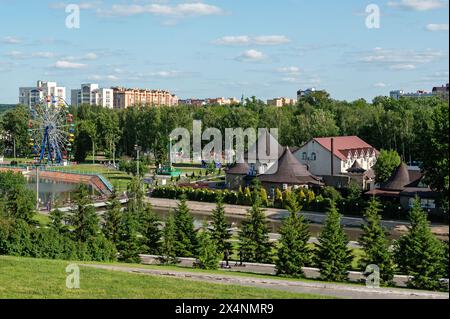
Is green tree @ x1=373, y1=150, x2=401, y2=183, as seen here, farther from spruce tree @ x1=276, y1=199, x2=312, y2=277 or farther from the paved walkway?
spruce tree @ x1=276, y1=199, x2=312, y2=277

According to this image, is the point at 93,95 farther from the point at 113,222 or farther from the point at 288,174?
the point at 113,222

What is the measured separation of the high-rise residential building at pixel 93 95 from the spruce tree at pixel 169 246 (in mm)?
118224

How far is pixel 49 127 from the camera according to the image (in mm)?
60750

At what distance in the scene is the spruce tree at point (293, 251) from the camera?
19.0 m

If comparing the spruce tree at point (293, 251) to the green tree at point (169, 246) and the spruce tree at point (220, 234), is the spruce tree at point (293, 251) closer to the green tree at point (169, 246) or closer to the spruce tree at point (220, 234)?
the spruce tree at point (220, 234)

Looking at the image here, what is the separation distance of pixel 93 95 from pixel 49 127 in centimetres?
8138

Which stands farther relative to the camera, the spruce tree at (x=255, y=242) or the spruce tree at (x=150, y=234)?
the spruce tree at (x=150, y=234)

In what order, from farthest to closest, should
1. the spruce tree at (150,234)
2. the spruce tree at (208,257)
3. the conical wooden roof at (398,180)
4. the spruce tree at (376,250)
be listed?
1. the conical wooden roof at (398,180)
2. the spruce tree at (150,234)
3. the spruce tree at (208,257)
4. the spruce tree at (376,250)

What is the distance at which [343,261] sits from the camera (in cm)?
1923

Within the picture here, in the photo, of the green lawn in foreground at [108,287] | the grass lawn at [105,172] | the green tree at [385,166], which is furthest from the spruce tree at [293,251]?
the grass lawn at [105,172]

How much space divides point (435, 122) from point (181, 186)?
2064 cm

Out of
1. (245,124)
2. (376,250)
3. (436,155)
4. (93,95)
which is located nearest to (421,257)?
(376,250)

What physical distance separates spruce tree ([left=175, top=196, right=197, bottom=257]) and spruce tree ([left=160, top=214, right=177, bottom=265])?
0.21 metres
